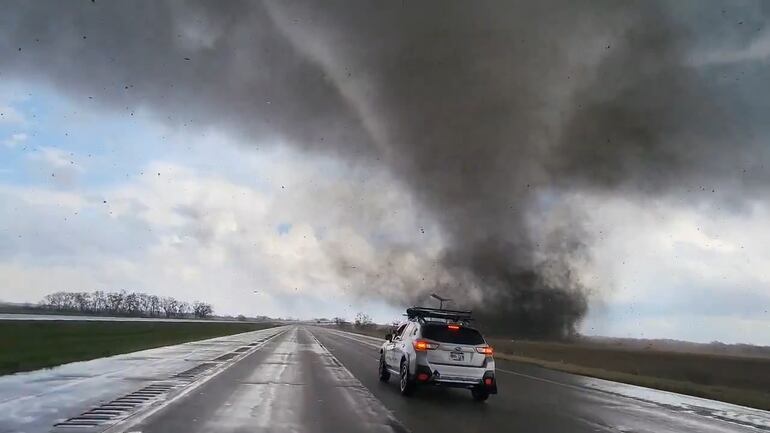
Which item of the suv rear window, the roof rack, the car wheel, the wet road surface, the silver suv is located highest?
the roof rack

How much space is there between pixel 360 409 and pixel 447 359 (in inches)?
122

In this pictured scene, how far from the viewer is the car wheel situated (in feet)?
49.9

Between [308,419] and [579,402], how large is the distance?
25.2ft

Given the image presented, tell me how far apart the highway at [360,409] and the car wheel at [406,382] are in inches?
11.3

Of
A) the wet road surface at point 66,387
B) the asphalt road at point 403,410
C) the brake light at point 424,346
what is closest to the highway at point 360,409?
the asphalt road at point 403,410

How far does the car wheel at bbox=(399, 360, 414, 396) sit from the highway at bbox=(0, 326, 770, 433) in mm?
288

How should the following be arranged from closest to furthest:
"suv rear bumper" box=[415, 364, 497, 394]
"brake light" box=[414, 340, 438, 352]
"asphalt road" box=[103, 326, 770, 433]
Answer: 1. "asphalt road" box=[103, 326, 770, 433]
2. "suv rear bumper" box=[415, 364, 497, 394]
3. "brake light" box=[414, 340, 438, 352]

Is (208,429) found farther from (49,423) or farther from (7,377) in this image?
→ (7,377)

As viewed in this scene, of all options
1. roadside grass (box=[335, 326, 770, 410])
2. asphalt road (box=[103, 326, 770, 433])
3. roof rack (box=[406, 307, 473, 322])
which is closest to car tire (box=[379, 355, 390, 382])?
asphalt road (box=[103, 326, 770, 433])

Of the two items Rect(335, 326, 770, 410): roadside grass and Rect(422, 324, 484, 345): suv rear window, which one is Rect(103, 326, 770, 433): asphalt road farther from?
Rect(335, 326, 770, 410): roadside grass

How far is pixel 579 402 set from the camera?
15742 mm

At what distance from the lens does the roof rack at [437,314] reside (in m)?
16.6

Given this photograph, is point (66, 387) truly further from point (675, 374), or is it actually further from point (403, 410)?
point (675, 374)

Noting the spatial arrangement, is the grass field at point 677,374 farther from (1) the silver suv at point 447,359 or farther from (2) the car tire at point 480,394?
(1) the silver suv at point 447,359
